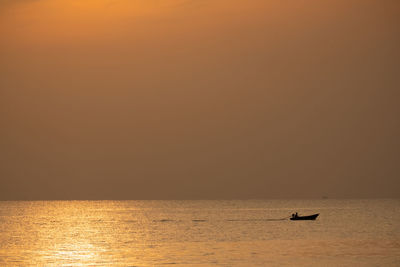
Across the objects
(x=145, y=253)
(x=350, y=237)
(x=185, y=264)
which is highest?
(x=350, y=237)

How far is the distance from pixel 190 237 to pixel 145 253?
2258cm

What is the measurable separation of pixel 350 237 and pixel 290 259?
92.8ft

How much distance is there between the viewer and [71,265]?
166 ft

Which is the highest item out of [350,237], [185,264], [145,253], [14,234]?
[14,234]

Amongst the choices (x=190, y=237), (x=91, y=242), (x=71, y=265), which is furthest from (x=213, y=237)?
(x=71, y=265)

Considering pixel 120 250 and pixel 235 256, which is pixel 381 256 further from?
pixel 120 250

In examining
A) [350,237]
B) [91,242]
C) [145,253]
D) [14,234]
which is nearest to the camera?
[145,253]

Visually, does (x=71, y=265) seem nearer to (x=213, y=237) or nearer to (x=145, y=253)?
(x=145, y=253)

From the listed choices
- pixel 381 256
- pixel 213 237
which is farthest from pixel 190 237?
pixel 381 256

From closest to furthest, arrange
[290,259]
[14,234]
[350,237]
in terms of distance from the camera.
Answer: [290,259]
[350,237]
[14,234]

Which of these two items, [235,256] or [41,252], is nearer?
[235,256]

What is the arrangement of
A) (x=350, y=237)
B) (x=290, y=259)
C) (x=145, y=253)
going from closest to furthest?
1. (x=290, y=259)
2. (x=145, y=253)
3. (x=350, y=237)

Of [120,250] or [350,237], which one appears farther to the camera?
[350,237]

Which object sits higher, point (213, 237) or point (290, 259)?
point (213, 237)
